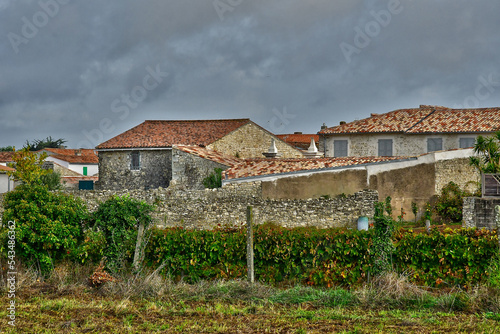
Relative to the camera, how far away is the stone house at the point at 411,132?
36.3m

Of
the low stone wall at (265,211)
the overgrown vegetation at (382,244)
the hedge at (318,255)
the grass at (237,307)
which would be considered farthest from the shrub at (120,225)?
the low stone wall at (265,211)

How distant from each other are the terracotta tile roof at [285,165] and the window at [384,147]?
760 cm

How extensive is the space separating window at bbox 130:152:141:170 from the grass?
96.6 feet

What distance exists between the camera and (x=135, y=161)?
1679 inches

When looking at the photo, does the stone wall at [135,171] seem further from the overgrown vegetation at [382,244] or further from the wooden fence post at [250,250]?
the overgrown vegetation at [382,244]

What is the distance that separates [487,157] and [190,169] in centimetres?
1593

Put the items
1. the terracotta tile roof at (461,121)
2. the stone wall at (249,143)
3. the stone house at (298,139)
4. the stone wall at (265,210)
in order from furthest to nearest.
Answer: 1. the stone house at (298,139)
2. the stone wall at (249,143)
3. the terracotta tile roof at (461,121)
4. the stone wall at (265,210)

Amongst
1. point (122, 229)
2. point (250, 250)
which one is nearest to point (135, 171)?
point (122, 229)

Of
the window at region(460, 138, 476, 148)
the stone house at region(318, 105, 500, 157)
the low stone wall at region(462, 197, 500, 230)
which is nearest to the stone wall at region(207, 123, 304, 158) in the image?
the stone house at region(318, 105, 500, 157)

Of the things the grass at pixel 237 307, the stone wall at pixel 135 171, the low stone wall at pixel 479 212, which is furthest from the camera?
the stone wall at pixel 135 171

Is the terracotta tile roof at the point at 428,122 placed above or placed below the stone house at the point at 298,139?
below

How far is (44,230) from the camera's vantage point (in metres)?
13.3

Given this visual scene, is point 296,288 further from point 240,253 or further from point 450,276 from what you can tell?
point 450,276

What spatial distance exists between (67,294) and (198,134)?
108 feet
